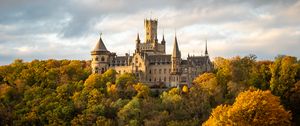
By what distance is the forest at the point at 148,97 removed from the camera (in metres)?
74.5

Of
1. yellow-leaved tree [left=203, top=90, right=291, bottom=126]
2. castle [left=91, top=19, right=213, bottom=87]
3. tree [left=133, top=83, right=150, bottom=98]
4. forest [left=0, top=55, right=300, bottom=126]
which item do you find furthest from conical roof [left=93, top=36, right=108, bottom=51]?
yellow-leaved tree [left=203, top=90, right=291, bottom=126]

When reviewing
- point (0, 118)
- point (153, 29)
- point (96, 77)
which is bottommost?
point (0, 118)

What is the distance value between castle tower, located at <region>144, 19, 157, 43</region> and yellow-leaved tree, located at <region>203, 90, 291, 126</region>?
2255 inches

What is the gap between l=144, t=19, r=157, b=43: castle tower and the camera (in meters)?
130

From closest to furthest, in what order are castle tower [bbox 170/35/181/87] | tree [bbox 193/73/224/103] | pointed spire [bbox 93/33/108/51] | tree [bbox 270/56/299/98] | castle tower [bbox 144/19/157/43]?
tree [bbox 270/56/299/98] → tree [bbox 193/73/224/103] → castle tower [bbox 170/35/181/87] → pointed spire [bbox 93/33/108/51] → castle tower [bbox 144/19/157/43]

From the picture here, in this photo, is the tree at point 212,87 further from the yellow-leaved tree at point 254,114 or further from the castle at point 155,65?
the yellow-leaved tree at point 254,114

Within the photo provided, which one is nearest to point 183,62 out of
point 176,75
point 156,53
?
point 176,75

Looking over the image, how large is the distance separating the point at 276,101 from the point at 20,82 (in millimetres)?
48107

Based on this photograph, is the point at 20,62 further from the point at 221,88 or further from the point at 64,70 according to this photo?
the point at 221,88

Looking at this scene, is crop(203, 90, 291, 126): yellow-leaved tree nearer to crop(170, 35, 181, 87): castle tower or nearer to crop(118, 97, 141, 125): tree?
crop(118, 97, 141, 125): tree

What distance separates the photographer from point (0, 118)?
96.9m

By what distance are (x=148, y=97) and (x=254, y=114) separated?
1022 inches

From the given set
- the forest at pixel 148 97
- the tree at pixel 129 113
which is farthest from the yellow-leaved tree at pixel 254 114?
the tree at pixel 129 113

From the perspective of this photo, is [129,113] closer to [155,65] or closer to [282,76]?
[282,76]
